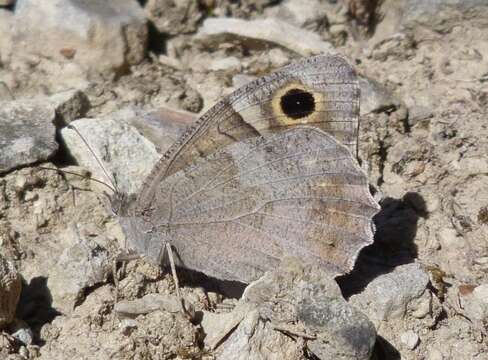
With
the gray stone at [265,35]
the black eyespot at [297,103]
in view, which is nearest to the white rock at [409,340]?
the black eyespot at [297,103]

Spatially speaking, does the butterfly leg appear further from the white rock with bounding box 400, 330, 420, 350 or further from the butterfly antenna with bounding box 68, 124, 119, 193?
the white rock with bounding box 400, 330, 420, 350

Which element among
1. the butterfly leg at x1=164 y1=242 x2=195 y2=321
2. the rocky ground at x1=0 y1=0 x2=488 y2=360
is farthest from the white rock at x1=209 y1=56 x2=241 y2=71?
the butterfly leg at x1=164 y1=242 x2=195 y2=321

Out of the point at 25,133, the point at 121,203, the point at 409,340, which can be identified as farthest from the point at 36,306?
the point at 409,340

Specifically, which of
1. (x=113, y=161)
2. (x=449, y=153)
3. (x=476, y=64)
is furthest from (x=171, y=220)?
(x=476, y=64)

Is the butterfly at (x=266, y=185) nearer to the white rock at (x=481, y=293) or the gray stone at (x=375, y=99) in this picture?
the white rock at (x=481, y=293)

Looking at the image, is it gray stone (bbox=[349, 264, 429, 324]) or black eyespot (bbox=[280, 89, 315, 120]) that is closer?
gray stone (bbox=[349, 264, 429, 324])

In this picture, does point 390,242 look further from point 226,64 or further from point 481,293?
point 226,64
